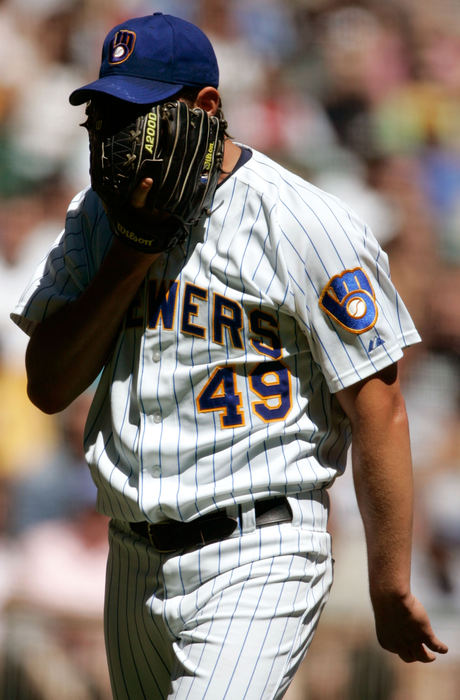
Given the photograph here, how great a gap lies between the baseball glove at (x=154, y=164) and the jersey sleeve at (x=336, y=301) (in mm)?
213

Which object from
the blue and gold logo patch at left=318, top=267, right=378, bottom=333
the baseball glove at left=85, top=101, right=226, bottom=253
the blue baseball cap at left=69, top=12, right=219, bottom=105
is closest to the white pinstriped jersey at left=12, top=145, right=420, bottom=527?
the blue and gold logo patch at left=318, top=267, right=378, bottom=333

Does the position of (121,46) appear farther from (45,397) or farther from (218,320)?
(45,397)

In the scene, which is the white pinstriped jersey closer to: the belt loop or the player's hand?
the belt loop

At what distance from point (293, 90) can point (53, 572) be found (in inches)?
78.5

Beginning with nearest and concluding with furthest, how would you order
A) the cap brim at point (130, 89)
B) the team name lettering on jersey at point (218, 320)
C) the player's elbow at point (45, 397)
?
1. the cap brim at point (130, 89)
2. the team name lettering on jersey at point (218, 320)
3. the player's elbow at point (45, 397)

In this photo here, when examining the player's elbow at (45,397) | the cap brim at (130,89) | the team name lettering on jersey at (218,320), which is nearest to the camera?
the cap brim at (130,89)

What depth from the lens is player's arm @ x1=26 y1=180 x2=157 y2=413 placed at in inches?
77.0

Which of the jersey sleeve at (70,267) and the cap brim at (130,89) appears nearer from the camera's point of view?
the cap brim at (130,89)

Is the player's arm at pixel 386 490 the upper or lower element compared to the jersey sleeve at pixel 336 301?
lower

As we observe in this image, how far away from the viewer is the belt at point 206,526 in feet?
6.38

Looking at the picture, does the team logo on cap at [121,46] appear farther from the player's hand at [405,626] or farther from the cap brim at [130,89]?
the player's hand at [405,626]

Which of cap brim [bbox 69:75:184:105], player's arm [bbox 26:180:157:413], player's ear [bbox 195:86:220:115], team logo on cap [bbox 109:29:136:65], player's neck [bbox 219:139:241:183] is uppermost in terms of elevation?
team logo on cap [bbox 109:29:136:65]

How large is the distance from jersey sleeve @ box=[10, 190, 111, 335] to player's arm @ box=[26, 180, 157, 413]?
4cm

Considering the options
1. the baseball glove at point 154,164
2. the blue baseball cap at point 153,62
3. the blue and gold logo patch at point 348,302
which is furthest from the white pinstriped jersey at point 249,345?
the blue baseball cap at point 153,62
